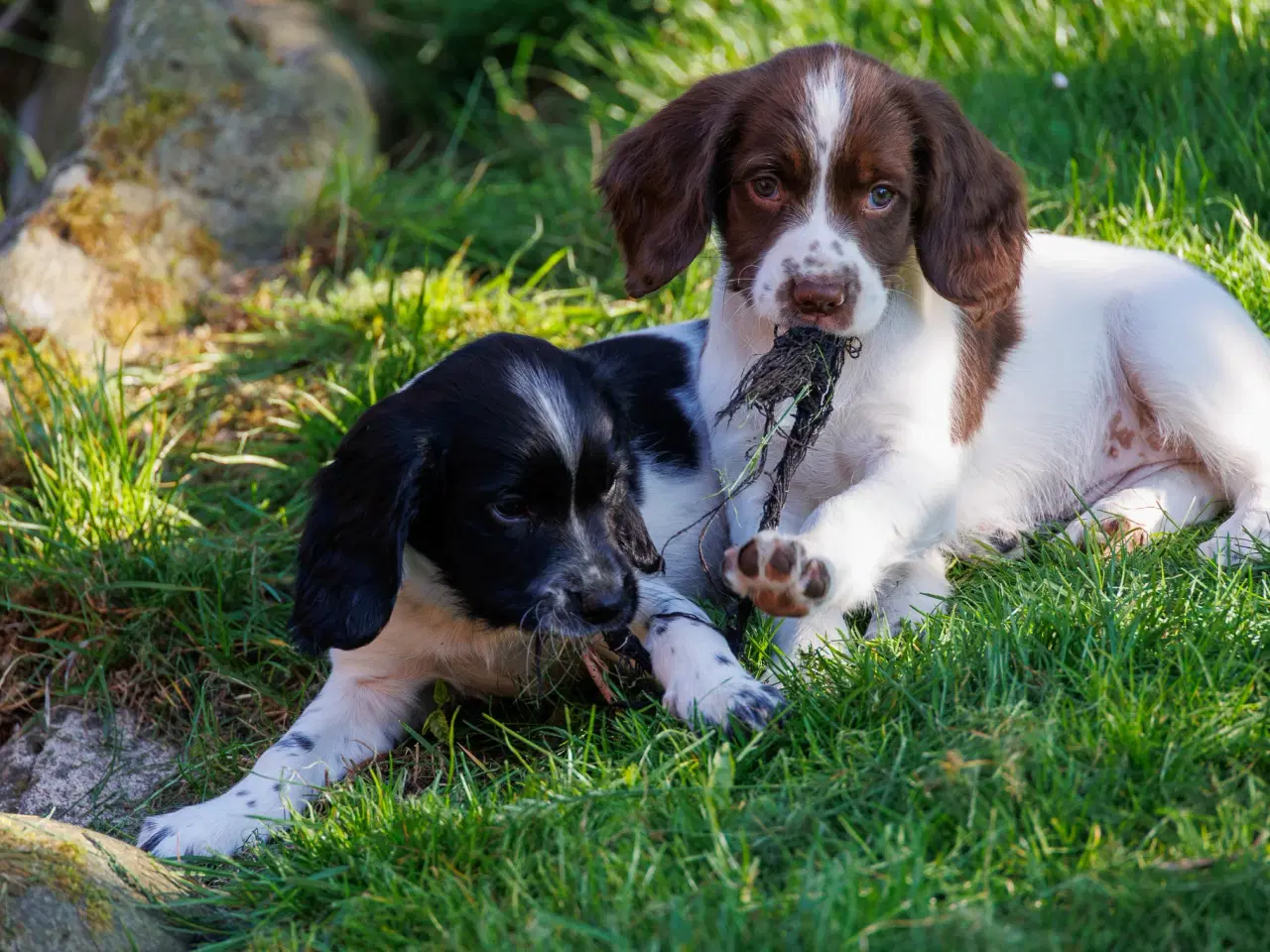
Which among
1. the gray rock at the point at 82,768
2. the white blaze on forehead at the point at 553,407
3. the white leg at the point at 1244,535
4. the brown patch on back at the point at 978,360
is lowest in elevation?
the gray rock at the point at 82,768

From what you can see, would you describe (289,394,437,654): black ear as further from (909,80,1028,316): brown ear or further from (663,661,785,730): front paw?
(909,80,1028,316): brown ear

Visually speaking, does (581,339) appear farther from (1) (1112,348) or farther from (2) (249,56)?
(2) (249,56)

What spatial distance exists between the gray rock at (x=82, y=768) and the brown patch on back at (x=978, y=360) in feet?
7.14

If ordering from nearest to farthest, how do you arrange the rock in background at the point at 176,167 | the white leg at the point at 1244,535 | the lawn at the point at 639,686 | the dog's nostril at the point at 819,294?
the lawn at the point at 639,686
the dog's nostril at the point at 819,294
the white leg at the point at 1244,535
the rock in background at the point at 176,167

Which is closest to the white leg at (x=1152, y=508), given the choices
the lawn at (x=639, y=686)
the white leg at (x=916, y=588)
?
the lawn at (x=639, y=686)

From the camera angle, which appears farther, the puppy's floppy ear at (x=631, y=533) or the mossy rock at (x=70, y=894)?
the puppy's floppy ear at (x=631, y=533)

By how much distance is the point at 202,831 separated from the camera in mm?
3051

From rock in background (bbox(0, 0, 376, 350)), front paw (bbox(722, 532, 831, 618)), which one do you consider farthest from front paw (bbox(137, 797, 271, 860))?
rock in background (bbox(0, 0, 376, 350))

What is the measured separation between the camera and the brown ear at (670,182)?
3.40m

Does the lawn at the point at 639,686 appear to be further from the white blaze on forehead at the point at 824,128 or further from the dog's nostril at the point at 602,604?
the white blaze on forehead at the point at 824,128

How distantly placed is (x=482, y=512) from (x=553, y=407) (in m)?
0.27

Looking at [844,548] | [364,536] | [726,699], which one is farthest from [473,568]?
[844,548]

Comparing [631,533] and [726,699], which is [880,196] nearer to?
[631,533]

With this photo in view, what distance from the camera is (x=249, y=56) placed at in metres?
6.39
